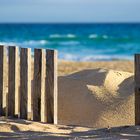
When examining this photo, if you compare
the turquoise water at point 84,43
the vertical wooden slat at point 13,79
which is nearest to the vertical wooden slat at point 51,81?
the vertical wooden slat at point 13,79

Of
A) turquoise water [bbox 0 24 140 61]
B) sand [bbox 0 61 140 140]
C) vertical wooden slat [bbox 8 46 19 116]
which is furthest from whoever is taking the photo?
turquoise water [bbox 0 24 140 61]

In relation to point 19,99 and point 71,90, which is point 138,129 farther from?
point 71,90

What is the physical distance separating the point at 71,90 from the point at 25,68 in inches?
70.7

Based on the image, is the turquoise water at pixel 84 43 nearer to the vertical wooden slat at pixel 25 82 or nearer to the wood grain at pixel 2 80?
the wood grain at pixel 2 80

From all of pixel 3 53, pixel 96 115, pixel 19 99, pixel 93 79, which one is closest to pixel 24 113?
pixel 19 99

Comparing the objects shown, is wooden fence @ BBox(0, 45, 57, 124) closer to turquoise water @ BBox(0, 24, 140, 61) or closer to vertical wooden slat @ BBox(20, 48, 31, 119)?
vertical wooden slat @ BBox(20, 48, 31, 119)

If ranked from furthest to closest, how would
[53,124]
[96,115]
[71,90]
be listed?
[71,90], [96,115], [53,124]

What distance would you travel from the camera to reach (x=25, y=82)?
648 centimetres

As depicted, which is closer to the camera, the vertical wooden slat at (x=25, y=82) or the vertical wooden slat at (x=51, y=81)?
the vertical wooden slat at (x=51, y=81)

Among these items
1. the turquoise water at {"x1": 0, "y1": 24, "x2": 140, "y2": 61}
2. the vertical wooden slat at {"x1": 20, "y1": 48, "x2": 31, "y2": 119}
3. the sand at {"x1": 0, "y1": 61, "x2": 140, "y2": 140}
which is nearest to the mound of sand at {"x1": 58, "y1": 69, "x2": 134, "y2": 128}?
the sand at {"x1": 0, "y1": 61, "x2": 140, "y2": 140}

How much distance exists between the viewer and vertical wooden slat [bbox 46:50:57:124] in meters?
6.22

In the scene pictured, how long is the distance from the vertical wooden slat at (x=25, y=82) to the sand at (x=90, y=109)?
22cm

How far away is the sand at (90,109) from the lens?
582 cm

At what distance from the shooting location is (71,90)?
8.12 metres
